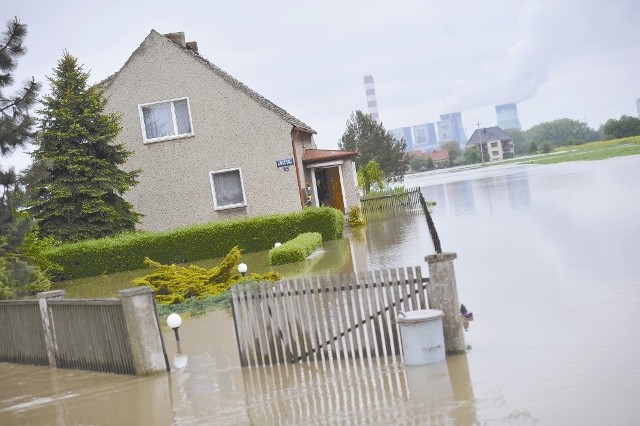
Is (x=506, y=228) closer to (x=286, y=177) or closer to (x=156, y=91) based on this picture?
(x=286, y=177)

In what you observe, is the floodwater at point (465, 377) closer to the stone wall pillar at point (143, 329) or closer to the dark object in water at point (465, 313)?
the dark object in water at point (465, 313)

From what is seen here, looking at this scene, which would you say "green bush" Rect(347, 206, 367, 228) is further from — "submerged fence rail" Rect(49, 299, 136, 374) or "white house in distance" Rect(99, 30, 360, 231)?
"submerged fence rail" Rect(49, 299, 136, 374)

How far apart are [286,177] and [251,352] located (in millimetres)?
22096

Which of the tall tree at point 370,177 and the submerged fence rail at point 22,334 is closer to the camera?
the submerged fence rail at point 22,334

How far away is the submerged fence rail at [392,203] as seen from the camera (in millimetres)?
43750

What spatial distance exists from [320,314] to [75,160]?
2139cm

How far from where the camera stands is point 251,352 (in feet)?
36.3

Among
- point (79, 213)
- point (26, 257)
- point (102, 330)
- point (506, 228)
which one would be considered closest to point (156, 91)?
point (79, 213)

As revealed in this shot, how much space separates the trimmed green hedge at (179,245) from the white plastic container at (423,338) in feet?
63.6

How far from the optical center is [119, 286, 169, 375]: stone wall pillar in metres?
11.2

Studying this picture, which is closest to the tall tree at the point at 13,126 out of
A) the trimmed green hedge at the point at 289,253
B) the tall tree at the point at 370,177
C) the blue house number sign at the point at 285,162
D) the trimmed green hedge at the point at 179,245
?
the trimmed green hedge at the point at 289,253

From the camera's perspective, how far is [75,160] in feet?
97.6

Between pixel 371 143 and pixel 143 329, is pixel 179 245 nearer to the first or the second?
pixel 143 329

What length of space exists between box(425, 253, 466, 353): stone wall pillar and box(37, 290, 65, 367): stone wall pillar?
6.70 metres
